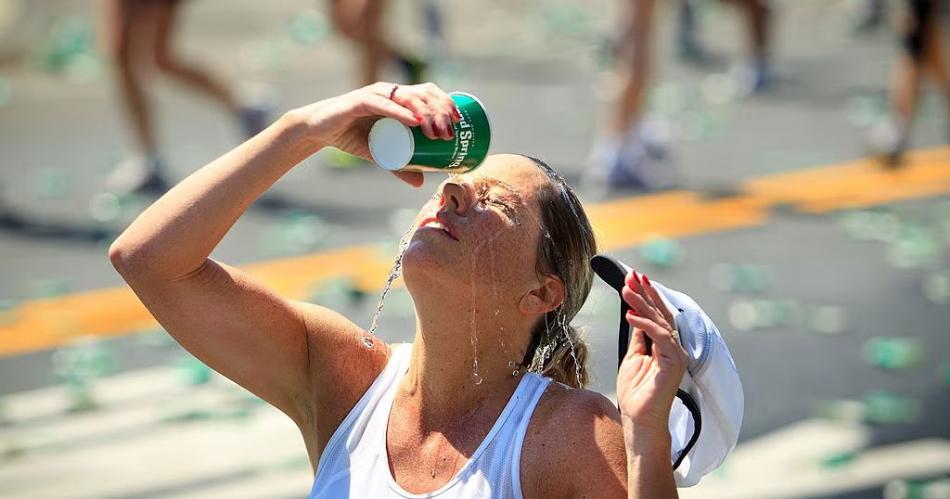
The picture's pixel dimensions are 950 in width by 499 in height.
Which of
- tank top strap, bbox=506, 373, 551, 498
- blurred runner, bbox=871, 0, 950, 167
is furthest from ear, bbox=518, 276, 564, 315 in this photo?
blurred runner, bbox=871, 0, 950, 167

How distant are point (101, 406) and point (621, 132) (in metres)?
3.72

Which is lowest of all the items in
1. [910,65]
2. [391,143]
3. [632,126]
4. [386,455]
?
[632,126]

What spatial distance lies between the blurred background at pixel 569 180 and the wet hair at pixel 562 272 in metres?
0.20

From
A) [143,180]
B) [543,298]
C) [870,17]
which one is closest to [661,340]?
[543,298]

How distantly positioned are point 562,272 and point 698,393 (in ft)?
1.34

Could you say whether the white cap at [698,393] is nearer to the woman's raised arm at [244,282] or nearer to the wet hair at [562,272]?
the wet hair at [562,272]

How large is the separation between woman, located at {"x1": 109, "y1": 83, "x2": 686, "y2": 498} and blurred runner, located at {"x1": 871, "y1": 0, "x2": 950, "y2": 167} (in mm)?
6358

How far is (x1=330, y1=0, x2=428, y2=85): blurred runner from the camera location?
29.6 ft

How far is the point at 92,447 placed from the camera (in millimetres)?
5449

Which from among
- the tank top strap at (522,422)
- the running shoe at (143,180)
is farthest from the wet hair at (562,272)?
the running shoe at (143,180)

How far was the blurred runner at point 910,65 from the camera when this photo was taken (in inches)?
349

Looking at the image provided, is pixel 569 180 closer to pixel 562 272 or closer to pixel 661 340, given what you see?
pixel 562 272

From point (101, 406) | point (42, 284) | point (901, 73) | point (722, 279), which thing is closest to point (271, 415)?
point (101, 406)

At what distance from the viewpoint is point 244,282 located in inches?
117
